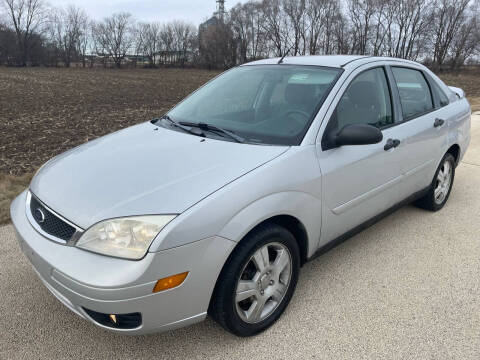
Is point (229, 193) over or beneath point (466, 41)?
beneath

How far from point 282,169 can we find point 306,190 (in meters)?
0.24

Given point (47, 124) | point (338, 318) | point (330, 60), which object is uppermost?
point (330, 60)

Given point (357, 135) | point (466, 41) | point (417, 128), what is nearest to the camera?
point (357, 135)

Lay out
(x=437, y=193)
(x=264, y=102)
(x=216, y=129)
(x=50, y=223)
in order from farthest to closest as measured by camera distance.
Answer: (x=437, y=193), (x=264, y=102), (x=216, y=129), (x=50, y=223)

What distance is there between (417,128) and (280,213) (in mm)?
1836

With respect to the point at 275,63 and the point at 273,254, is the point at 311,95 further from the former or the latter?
the point at 273,254

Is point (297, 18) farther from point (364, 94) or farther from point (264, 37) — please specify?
point (364, 94)

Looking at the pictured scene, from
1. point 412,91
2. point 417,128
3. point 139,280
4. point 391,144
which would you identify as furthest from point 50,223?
point 412,91

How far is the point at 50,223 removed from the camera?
6.93 feet

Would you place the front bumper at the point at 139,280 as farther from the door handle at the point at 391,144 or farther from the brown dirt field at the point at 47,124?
the brown dirt field at the point at 47,124

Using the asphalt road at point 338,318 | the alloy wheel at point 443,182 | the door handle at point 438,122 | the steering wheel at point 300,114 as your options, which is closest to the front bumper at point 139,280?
the asphalt road at point 338,318

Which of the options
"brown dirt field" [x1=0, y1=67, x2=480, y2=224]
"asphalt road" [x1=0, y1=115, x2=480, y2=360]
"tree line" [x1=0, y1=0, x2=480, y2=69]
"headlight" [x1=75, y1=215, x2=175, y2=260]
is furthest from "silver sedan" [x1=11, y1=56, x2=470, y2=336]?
"tree line" [x1=0, y1=0, x2=480, y2=69]

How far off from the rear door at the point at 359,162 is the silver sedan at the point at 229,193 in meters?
0.01

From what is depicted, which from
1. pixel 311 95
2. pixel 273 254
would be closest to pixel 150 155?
pixel 273 254
